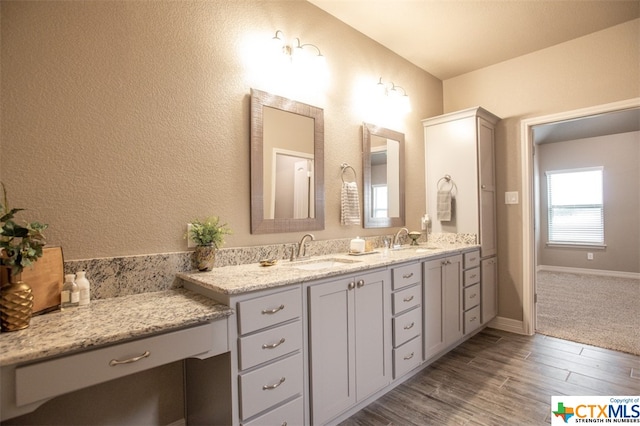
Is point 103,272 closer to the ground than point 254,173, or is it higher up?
closer to the ground

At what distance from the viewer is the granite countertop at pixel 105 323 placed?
0.95m

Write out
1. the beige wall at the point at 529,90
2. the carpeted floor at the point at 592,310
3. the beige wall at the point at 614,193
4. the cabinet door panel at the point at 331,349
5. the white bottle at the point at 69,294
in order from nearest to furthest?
the white bottle at the point at 69,294
the cabinet door panel at the point at 331,349
the beige wall at the point at 529,90
the carpeted floor at the point at 592,310
the beige wall at the point at 614,193

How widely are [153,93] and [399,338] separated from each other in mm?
2040

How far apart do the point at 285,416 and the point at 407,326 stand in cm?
103

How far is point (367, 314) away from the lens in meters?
1.87

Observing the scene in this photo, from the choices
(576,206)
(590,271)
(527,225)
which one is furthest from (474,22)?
(590,271)

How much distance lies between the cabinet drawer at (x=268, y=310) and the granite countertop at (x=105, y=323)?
0.27ft

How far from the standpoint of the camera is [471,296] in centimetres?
287

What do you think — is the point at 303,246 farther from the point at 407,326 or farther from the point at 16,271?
the point at 16,271

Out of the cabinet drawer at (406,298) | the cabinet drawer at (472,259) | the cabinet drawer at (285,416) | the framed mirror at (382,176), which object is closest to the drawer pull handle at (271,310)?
the cabinet drawer at (285,416)

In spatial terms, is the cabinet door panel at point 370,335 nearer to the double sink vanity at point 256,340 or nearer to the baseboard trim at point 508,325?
the double sink vanity at point 256,340

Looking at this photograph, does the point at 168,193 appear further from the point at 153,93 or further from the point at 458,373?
the point at 458,373

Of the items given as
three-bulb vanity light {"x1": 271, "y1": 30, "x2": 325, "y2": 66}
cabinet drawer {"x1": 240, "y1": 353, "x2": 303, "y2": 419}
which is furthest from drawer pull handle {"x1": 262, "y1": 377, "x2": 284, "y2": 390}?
three-bulb vanity light {"x1": 271, "y1": 30, "x2": 325, "y2": 66}

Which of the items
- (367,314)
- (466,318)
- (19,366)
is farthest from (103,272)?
(466,318)
